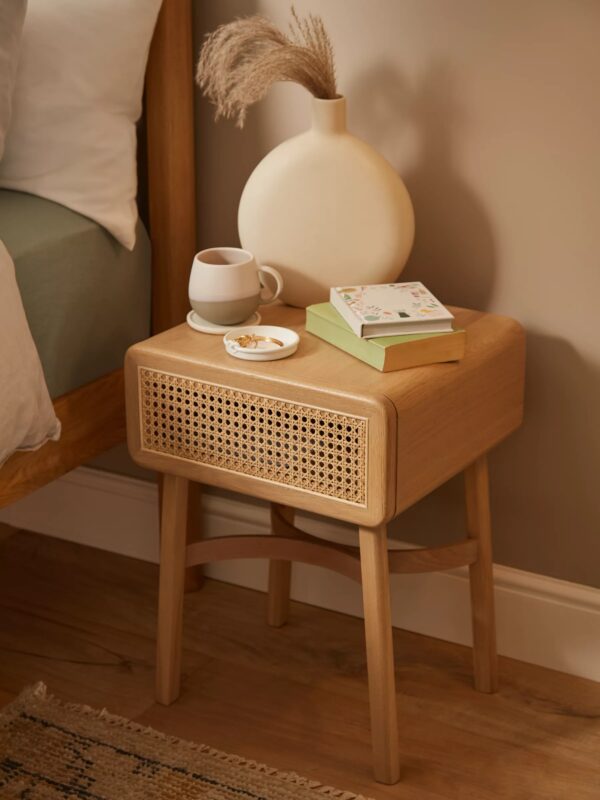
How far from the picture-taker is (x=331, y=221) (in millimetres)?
1643

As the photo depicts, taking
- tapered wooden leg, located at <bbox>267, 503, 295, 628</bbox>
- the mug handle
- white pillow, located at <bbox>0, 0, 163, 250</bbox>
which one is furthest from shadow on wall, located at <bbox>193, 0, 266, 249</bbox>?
tapered wooden leg, located at <bbox>267, 503, 295, 628</bbox>

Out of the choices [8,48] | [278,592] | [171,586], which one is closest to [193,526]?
[278,592]

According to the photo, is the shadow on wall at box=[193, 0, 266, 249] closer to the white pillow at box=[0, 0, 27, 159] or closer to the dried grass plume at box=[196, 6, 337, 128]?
the dried grass plume at box=[196, 6, 337, 128]

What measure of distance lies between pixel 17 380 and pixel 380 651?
0.59 metres

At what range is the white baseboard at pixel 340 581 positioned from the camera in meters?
1.85

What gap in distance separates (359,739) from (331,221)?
749mm

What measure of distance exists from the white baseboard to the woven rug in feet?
1.46

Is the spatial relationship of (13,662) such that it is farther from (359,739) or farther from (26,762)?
(359,739)

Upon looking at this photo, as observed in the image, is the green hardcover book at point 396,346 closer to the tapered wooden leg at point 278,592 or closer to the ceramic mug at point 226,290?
the ceramic mug at point 226,290

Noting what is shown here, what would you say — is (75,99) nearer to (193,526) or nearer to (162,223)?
(162,223)

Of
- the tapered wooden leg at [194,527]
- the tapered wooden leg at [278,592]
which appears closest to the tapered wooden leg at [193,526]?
the tapered wooden leg at [194,527]

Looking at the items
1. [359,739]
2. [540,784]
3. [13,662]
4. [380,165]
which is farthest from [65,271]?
[540,784]

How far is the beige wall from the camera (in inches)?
64.2

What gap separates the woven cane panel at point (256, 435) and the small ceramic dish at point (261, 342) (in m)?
0.05
